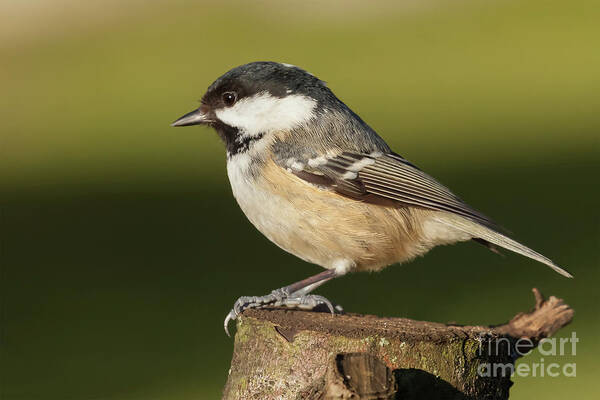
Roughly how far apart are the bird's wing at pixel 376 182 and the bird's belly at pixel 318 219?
0.17 ft

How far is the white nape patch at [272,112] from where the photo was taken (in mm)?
4008

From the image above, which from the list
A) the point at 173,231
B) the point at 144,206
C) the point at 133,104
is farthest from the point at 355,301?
the point at 133,104

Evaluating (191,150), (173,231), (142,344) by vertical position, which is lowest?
(142,344)

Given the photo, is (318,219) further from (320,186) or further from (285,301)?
(285,301)

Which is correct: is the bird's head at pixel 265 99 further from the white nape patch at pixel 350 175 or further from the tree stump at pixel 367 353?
the tree stump at pixel 367 353

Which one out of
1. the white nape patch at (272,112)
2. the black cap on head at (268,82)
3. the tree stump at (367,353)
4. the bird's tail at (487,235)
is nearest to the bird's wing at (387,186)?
the bird's tail at (487,235)

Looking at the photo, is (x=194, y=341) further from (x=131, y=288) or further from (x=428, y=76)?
(x=428, y=76)

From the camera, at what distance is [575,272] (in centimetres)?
741

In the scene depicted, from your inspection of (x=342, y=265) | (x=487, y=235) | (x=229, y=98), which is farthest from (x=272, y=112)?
(x=487, y=235)

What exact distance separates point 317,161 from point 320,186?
14cm

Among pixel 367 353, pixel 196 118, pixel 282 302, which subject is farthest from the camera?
pixel 196 118

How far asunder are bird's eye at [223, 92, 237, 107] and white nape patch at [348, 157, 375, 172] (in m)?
0.68

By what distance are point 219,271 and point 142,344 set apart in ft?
5.23

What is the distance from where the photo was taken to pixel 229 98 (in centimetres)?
409
